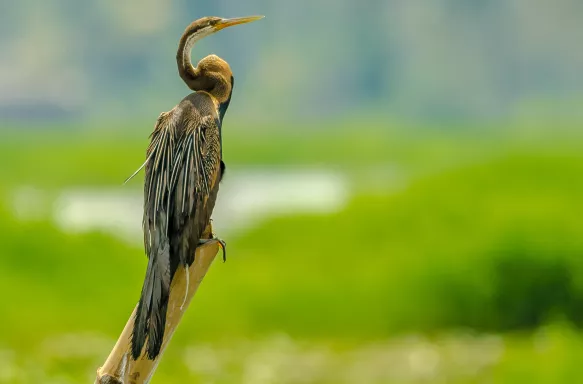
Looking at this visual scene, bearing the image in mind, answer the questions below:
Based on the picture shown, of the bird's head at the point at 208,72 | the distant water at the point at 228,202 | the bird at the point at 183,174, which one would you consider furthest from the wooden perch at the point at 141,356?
the distant water at the point at 228,202

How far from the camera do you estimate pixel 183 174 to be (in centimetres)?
149

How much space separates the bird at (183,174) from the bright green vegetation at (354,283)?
207 centimetres

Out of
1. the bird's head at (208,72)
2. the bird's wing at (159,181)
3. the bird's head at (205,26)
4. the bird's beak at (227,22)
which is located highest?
the bird's beak at (227,22)

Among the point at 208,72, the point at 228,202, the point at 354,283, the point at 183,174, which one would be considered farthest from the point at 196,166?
the point at 228,202

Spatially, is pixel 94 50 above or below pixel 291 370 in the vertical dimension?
above

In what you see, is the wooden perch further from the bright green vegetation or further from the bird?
the bright green vegetation

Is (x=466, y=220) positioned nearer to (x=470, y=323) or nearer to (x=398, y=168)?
(x=470, y=323)

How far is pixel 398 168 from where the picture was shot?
6906mm

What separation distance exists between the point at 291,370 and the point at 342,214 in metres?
1.35

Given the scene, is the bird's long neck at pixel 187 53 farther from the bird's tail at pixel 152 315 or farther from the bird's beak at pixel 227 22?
the bird's tail at pixel 152 315

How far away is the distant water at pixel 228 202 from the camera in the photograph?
15.4 feet

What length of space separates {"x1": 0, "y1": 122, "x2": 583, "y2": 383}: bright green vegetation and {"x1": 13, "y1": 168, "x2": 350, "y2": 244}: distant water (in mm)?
147

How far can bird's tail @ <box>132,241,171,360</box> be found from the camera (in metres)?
1.36

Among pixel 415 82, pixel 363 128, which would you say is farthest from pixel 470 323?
pixel 415 82
